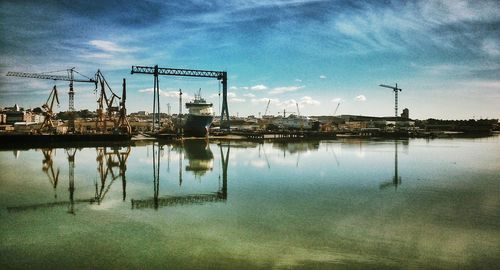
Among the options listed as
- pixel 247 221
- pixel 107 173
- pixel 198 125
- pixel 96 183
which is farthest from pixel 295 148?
pixel 247 221

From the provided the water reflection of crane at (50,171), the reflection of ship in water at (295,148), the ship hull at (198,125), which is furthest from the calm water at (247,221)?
the ship hull at (198,125)

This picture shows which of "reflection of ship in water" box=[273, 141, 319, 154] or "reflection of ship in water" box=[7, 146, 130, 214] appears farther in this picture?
"reflection of ship in water" box=[273, 141, 319, 154]

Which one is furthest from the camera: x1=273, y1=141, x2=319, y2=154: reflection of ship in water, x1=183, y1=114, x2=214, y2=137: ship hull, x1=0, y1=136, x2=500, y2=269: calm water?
x1=183, y1=114, x2=214, y2=137: ship hull

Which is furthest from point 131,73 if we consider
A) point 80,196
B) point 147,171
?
point 80,196

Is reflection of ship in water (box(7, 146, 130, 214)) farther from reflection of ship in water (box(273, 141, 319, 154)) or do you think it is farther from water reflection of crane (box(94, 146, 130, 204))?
reflection of ship in water (box(273, 141, 319, 154))

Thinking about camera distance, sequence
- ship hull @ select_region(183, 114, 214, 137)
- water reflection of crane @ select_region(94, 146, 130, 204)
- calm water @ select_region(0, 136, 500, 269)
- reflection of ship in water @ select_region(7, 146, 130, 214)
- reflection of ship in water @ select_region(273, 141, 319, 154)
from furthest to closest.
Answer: ship hull @ select_region(183, 114, 214, 137) < reflection of ship in water @ select_region(273, 141, 319, 154) < water reflection of crane @ select_region(94, 146, 130, 204) < reflection of ship in water @ select_region(7, 146, 130, 214) < calm water @ select_region(0, 136, 500, 269)

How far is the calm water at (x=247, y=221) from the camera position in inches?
359

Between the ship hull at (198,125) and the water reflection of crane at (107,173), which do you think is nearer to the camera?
the water reflection of crane at (107,173)

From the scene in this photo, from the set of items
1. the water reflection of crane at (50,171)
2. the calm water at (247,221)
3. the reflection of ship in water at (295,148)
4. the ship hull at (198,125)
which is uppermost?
the ship hull at (198,125)

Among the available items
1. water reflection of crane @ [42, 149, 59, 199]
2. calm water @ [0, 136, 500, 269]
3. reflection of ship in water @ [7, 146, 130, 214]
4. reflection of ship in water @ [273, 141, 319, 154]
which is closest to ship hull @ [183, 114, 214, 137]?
reflection of ship in water @ [273, 141, 319, 154]

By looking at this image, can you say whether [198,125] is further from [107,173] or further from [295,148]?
[107,173]

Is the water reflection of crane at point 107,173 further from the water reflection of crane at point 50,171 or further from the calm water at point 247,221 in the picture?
the water reflection of crane at point 50,171

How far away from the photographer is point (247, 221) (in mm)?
12531

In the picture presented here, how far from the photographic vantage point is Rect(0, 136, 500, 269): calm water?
29.9 feet
